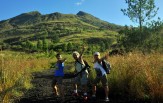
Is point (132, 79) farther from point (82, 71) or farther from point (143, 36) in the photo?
point (143, 36)

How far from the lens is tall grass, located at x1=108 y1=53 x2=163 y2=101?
9.59 metres

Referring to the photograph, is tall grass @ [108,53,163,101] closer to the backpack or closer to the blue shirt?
the backpack

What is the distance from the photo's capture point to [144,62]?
10.7 metres

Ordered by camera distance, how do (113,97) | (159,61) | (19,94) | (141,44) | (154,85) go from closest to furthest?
(154,85) → (159,61) → (113,97) → (19,94) → (141,44)

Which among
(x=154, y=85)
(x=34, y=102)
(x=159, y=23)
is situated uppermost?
(x=159, y=23)

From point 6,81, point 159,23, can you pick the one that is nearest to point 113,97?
point 6,81

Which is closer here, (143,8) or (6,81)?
(6,81)

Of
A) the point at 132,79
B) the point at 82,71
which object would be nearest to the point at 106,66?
the point at 132,79

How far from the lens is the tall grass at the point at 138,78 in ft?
31.4

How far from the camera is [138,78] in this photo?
10930mm

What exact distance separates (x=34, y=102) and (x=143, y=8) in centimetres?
2537

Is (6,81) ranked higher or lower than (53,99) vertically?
higher

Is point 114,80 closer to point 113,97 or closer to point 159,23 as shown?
point 113,97

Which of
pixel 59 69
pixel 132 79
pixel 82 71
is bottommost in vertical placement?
pixel 132 79
